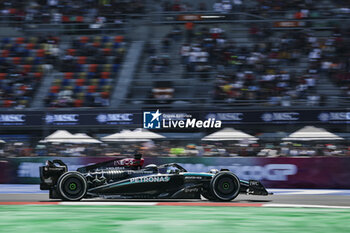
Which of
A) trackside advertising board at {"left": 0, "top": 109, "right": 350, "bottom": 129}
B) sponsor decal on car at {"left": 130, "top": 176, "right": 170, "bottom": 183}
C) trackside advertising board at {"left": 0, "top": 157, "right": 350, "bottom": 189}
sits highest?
trackside advertising board at {"left": 0, "top": 109, "right": 350, "bottom": 129}

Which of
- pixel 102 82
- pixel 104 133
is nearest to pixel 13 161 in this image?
pixel 104 133

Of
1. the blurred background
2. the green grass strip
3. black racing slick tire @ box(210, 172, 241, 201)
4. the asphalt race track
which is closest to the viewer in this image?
the green grass strip

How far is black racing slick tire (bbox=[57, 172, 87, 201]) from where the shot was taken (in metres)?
12.6

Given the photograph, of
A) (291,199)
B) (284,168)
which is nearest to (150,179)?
(291,199)

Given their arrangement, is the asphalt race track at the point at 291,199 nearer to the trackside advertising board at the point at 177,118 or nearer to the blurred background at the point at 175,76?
the blurred background at the point at 175,76

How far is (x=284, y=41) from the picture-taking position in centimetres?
2411

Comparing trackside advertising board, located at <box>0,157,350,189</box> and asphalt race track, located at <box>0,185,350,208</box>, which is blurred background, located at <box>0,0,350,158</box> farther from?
asphalt race track, located at <box>0,185,350,208</box>

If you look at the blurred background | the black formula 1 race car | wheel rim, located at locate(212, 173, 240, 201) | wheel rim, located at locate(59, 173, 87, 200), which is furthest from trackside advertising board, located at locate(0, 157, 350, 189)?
wheel rim, located at locate(59, 173, 87, 200)

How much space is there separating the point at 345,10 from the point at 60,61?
12010mm

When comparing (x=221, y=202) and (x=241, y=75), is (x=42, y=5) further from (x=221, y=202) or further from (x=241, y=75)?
(x=221, y=202)

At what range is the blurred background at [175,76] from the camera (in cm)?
2030

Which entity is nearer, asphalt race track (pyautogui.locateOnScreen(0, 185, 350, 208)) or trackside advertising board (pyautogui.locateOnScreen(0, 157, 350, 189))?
asphalt race track (pyautogui.locateOnScreen(0, 185, 350, 208))

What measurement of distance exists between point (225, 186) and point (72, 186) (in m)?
3.21

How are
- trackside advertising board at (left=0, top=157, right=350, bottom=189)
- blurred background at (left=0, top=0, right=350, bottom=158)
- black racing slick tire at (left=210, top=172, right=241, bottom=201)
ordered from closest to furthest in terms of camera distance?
black racing slick tire at (left=210, top=172, right=241, bottom=201) → trackside advertising board at (left=0, top=157, right=350, bottom=189) → blurred background at (left=0, top=0, right=350, bottom=158)
